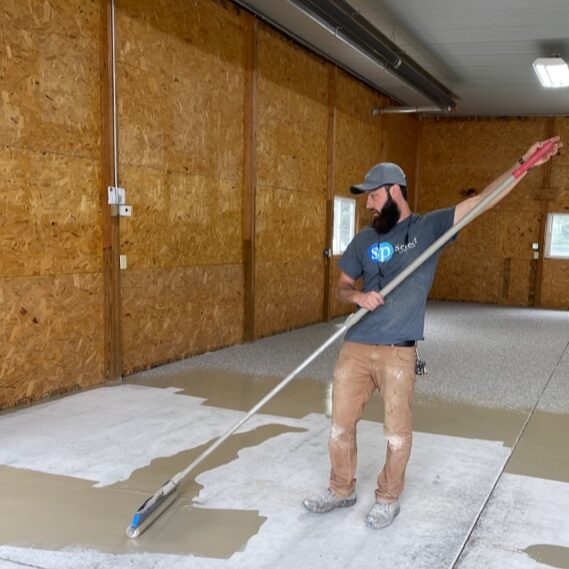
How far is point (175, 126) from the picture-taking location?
4871 millimetres

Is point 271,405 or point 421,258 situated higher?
point 421,258

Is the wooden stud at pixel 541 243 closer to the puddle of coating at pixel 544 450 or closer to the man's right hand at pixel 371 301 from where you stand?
the puddle of coating at pixel 544 450

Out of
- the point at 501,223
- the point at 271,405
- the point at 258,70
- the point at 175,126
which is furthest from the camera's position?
the point at 501,223

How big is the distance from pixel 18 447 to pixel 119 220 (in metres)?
1.86

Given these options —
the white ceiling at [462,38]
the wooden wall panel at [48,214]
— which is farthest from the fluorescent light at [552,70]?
the wooden wall panel at [48,214]

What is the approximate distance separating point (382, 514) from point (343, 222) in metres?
6.20

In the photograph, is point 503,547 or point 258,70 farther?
point 258,70

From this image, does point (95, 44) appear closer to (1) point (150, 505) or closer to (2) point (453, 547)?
(1) point (150, 505)

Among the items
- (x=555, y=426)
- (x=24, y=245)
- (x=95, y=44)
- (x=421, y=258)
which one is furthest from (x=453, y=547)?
(x=95, y=44)

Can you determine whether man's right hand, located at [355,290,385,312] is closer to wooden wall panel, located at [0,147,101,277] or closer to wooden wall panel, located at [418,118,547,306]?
wooden wall panel, located at [0,147,101,277]

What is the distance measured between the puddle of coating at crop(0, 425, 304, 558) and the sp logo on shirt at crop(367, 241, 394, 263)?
1.11m

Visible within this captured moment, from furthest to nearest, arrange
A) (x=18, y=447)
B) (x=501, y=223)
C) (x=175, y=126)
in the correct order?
(x=501, y=223) < (x=175, y=126) < (x=18, y=447)

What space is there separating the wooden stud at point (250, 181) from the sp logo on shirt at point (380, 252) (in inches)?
142

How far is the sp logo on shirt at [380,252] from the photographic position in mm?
2342
